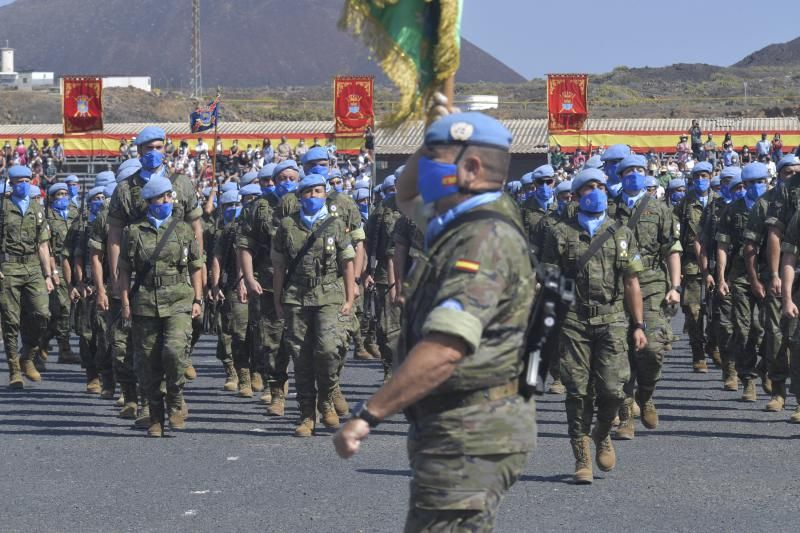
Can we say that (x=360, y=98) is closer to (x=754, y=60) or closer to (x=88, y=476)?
(x=88, y=476)

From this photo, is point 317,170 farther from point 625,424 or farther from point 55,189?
point 55,189

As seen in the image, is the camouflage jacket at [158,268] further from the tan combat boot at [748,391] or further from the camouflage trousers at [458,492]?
the camouflage trousers at [458,492]

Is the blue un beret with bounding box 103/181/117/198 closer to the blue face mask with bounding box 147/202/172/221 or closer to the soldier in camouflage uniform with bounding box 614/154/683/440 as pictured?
the blue face mask with bounding box 147/202/172/221

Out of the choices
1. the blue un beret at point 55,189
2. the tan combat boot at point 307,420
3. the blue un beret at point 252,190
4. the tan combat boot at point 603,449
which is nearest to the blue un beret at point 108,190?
the blue un beret at point 252,190

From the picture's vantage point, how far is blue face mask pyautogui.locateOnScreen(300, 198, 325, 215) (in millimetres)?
12219

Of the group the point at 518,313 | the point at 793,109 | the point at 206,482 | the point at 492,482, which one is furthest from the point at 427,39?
the point at 793,109

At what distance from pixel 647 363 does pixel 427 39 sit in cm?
590

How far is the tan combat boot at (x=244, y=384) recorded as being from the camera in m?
14.7

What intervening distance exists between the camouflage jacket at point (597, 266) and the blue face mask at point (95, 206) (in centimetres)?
655

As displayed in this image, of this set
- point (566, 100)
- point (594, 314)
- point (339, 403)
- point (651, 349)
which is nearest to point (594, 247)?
point (594, 314)

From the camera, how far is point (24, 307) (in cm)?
1625

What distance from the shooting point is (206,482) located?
9992 millimetres

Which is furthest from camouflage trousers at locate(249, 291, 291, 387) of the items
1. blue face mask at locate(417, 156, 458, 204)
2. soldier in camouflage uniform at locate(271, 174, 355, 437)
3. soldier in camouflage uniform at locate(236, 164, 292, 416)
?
blue face mask at locate(417, 156, 458, 204)

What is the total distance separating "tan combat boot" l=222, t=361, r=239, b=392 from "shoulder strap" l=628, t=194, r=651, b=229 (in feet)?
17.1
